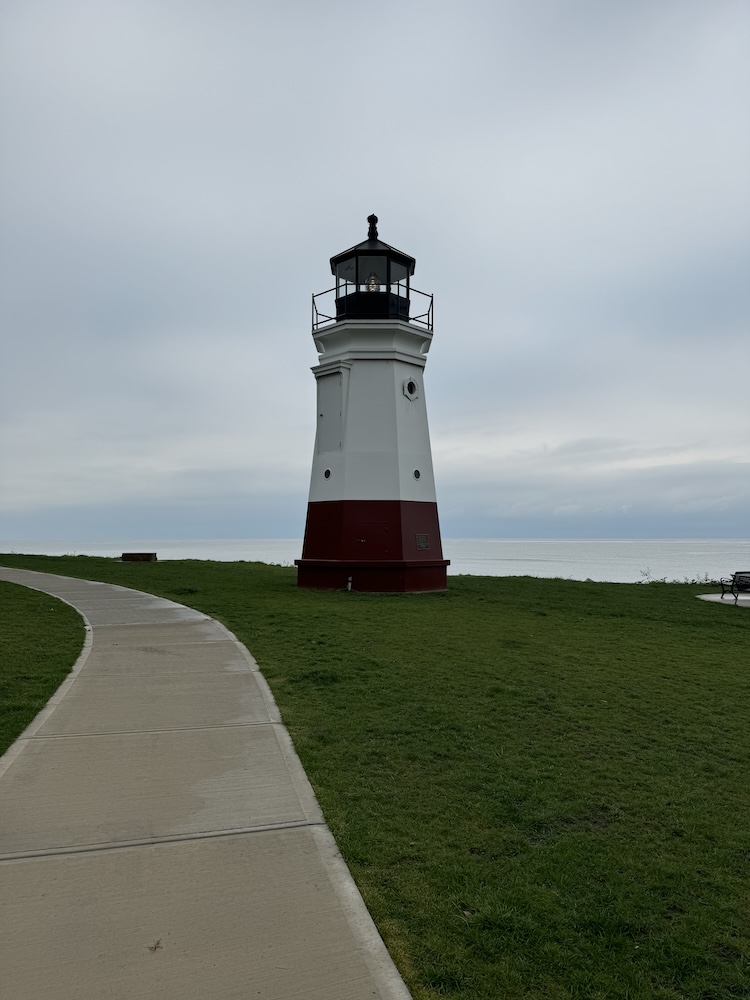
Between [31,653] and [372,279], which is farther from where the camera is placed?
[372,279]

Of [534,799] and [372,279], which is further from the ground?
[372,279]

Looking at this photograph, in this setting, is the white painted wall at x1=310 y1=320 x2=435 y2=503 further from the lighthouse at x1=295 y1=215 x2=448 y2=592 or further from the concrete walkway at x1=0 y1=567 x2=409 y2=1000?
the concrete walkway at x1=0 y1=567 x2=409 y2=1000

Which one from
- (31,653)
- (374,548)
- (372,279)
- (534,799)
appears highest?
(372,279)

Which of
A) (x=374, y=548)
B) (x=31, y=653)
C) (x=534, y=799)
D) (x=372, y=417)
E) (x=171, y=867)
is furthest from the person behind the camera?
(x=372, y=417)

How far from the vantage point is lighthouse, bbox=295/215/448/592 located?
61.5ft

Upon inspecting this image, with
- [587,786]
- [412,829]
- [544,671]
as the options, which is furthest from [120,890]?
[544,671]

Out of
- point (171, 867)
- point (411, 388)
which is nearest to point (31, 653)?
point (171, 867)

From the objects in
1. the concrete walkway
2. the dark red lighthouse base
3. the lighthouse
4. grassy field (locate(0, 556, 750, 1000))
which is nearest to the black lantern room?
the lighthouse

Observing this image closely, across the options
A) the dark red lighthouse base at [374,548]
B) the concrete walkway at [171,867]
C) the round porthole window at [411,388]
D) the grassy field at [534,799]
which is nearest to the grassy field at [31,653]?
the concrete walkway at [171,867]

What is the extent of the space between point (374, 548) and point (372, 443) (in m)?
2.67

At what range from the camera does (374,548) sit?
18734 mm

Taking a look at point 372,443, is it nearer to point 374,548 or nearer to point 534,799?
point 374,548

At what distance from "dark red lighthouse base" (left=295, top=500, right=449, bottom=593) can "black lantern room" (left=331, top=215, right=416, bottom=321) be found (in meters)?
5.07

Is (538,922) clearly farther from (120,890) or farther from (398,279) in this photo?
(398,279)
